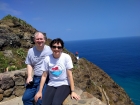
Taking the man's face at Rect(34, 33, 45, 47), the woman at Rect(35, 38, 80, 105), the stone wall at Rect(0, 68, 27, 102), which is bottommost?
the stone wall at Rect(0, 68, 27, 102)

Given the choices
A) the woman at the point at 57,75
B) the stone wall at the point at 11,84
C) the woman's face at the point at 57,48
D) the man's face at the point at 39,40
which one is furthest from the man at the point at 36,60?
the stone wall at the point at 11,84

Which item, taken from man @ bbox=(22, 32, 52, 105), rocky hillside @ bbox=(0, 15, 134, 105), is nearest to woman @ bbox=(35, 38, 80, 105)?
man @ bbox=(22, 32, 52, 105)

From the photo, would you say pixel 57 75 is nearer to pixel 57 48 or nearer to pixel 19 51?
pixel 57 48

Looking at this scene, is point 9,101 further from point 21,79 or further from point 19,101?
point 21,79

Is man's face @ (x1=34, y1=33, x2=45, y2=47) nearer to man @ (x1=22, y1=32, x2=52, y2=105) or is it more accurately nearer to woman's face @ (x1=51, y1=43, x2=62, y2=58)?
man @ (x1=22, y1=32, x2=52, y2=105)

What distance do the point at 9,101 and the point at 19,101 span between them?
0.42 meters

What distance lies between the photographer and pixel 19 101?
596 cm

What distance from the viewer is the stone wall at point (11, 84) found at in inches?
248

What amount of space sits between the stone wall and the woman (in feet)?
9.09

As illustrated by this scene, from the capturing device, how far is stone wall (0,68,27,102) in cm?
631

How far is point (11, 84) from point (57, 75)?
10.4 feet

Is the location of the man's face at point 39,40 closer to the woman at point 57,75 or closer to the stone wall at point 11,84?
the woman at point 57,75

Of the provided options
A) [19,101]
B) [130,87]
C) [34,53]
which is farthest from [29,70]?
[130,87]

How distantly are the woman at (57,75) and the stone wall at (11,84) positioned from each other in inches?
109
